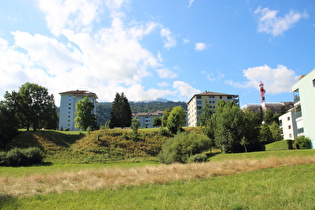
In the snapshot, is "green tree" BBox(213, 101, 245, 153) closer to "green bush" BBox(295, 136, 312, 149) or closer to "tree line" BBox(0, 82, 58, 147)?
"green bush" BBox(295, 136, 312, 149)

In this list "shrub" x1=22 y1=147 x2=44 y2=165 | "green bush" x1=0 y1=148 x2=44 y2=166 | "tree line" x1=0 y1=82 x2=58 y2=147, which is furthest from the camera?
"tree line" x1=0 y1=82 x2=58 y2=147

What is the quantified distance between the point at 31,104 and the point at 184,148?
4376 cm

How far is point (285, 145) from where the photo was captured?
115 feet

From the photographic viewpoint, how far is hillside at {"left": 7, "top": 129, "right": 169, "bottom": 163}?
142ft

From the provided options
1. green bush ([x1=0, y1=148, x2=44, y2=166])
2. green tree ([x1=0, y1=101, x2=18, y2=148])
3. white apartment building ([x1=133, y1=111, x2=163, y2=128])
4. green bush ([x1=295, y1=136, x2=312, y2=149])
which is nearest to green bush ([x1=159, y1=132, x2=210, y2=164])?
green bush ([x1=295, y1=136, x2=312, y2=149])

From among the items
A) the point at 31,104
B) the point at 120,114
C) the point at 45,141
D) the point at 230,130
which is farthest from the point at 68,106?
the point at 230,130

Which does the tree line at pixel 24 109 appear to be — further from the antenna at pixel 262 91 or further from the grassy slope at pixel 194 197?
the antenna at pixel 262 91

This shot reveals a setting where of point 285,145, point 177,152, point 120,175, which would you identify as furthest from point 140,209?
point 285,145

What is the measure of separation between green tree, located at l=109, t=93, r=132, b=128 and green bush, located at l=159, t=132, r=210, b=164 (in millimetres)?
42962

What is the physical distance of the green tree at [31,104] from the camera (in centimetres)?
5312

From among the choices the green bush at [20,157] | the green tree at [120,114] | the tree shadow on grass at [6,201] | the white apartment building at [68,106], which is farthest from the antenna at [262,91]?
the tree shadow on grass at [6,201]

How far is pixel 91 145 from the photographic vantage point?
48406 millimetres

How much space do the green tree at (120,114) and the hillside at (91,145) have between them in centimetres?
1944

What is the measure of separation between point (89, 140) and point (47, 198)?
139 ft
